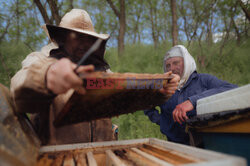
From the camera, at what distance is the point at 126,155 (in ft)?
4.40

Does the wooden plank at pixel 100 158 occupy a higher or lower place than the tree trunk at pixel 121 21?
lower

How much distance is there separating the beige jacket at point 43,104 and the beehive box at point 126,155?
1.03 feet

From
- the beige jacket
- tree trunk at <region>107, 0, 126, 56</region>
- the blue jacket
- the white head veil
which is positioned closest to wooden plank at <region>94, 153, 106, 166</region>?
the beige jacket

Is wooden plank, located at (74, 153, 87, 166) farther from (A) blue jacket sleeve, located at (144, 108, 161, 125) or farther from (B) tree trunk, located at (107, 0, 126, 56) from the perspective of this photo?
(B) tree trunk, located at (107, 0, 126, 56)

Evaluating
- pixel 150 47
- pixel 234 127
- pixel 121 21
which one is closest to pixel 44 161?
pixel 234 127

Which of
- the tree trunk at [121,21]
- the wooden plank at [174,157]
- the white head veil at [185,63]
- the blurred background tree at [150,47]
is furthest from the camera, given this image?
the tree trunk at [121,21]

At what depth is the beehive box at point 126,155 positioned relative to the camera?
3.42ft

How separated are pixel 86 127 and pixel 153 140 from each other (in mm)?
872

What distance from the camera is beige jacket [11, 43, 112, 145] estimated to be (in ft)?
3.48

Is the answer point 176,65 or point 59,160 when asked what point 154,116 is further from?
point 59,160

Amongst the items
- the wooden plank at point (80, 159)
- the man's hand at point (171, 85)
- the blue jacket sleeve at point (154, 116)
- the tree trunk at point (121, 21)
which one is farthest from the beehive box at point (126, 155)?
the tree trunk at point (121, 21)

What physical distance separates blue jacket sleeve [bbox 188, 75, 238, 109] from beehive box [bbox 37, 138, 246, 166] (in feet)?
3.20

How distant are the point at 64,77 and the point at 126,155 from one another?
88cm

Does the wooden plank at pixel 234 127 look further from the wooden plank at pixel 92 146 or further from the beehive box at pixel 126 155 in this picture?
the wooden plank at pixel 92 146
